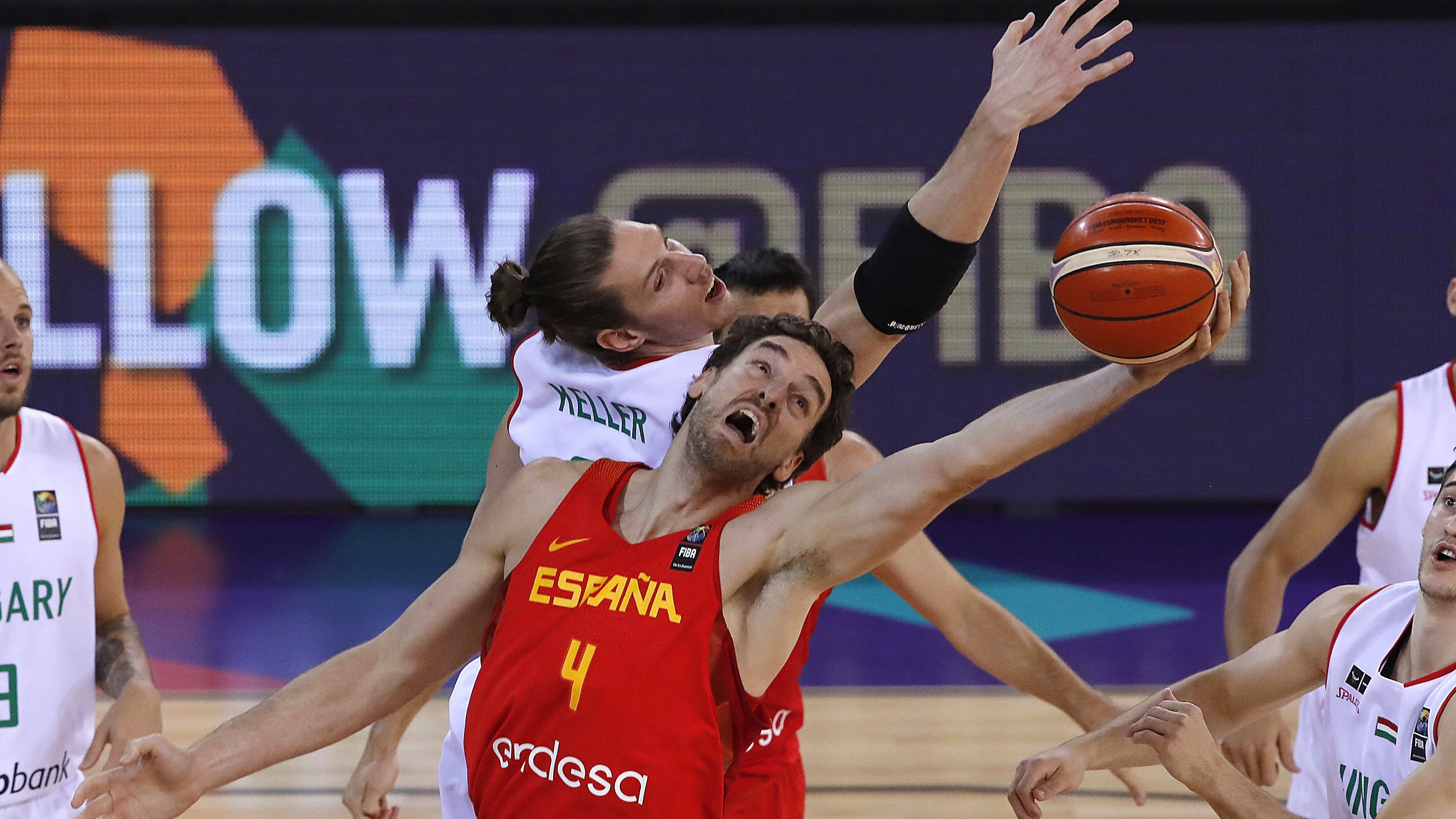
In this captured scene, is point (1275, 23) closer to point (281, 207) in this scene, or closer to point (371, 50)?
point (371, 50)

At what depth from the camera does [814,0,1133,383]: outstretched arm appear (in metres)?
2.79

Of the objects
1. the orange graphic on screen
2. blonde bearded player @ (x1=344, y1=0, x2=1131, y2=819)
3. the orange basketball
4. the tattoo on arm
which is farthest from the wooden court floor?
the orange graphic on screen

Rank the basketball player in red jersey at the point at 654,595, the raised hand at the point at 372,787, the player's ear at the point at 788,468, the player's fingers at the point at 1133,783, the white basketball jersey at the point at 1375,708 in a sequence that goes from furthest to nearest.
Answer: the raised hand at the point at 372,787
the player's fingers at the point at 1133,783
the player's ear at the point at 788,468
the white basketball jersey at the point at 1375,708
the basketball player in red jersey at the point at 654,595

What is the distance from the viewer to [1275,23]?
32.9 ft

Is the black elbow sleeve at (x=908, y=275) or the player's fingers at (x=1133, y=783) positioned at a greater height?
the black elbow sleeve at (x=908, y=275)

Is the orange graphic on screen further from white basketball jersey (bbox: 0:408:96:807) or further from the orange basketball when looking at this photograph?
the orange basketball

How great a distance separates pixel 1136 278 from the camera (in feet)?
8.84

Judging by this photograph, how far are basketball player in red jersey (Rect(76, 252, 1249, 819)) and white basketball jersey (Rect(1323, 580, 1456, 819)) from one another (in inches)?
34.3

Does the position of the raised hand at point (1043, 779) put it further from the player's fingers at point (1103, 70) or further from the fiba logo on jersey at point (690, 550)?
the player's fingers at point (1103, 70)

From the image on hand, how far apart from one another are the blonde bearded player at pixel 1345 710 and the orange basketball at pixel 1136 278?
709 mm

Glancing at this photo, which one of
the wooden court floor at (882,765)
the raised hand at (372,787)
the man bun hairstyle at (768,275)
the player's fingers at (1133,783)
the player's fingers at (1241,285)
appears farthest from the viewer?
the wooden court floor at (882,765)

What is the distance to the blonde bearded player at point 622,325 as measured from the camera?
307 cm

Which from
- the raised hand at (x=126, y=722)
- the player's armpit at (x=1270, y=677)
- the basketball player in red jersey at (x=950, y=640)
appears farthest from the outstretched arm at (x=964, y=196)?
the raised hand at (x=126, y=722)

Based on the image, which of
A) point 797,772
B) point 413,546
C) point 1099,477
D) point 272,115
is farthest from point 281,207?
point 797,772
